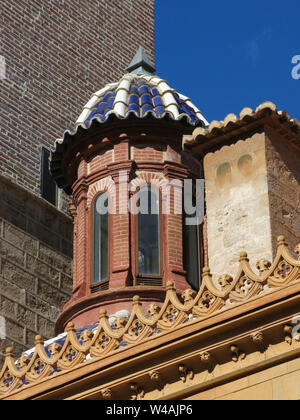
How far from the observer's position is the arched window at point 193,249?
22.1 metres

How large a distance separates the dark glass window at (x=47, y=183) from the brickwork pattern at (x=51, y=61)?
0.43ft

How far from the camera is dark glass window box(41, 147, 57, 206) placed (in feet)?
82.6

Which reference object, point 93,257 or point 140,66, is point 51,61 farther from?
point 93,257

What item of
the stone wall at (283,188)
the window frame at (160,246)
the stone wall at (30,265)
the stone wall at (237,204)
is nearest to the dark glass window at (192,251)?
the window frame at (160,246)

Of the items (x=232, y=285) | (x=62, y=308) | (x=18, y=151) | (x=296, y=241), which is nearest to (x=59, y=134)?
(x=18, y=151)

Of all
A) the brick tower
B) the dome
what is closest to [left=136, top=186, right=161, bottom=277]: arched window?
the brick tower

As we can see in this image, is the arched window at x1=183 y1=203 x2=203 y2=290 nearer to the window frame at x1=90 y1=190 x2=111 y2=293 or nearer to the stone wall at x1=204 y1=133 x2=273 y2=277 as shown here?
the window frame at x1=90 y1=190 x2=111 y2=293

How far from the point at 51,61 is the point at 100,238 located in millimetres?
5584

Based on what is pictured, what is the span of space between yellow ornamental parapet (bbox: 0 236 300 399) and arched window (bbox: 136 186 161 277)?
4.42 metres

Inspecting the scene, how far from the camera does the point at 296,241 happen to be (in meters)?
17.6

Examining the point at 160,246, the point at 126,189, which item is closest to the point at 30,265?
the point at 126,189

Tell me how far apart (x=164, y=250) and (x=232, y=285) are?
657 cm

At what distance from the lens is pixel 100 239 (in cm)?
2267
